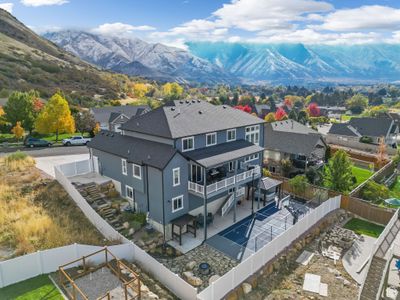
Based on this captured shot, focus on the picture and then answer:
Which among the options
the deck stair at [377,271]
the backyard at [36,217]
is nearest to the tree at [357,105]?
the deck stair at [377,271]

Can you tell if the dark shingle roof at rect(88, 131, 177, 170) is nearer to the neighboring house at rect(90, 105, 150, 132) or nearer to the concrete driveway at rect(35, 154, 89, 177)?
the concrete driveway at rect(35, 154, 89, 177)

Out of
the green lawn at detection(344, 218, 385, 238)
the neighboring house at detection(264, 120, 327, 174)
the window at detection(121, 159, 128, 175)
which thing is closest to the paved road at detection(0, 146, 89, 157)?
the window at detection(121, 159, 128, 175)

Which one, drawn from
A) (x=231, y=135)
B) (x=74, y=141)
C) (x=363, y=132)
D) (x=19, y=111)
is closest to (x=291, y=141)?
(x=231, y=135)

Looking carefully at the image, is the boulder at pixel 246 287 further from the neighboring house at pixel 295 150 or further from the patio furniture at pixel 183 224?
the neighboring house at pixel 295 150

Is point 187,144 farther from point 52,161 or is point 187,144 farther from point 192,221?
point 52,161

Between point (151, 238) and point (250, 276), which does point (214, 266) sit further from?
point (151, 238)
